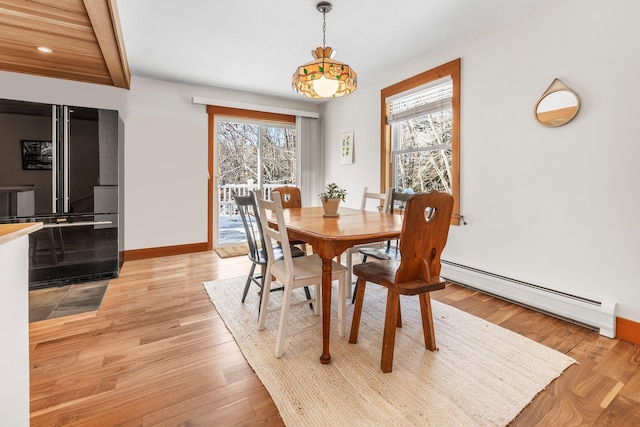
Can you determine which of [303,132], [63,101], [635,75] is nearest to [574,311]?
[635,75]

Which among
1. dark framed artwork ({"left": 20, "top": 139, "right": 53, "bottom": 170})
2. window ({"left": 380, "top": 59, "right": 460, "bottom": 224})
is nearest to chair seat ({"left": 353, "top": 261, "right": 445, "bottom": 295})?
window ({"left": 380, "top": 59, "right": 460, "bottom": 224})

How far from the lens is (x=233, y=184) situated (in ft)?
16.4

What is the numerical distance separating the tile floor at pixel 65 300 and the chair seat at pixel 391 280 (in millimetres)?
2211

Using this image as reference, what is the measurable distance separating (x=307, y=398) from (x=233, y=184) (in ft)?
13.4

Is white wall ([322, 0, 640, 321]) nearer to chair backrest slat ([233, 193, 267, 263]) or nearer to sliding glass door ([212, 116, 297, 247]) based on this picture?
chair backrest slat ([233, 193, 267, 263])

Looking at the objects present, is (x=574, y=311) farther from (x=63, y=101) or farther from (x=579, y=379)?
(x=63, y=101)

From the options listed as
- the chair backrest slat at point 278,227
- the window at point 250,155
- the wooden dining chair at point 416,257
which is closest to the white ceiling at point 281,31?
the window at point 250,155

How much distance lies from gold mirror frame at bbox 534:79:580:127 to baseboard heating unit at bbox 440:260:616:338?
1274 mm

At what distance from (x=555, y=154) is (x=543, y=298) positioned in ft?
3.63

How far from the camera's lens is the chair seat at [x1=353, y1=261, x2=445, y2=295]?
1.56m

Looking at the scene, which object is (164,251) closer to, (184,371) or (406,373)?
(184,371)

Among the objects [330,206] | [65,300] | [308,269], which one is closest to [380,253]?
[330,206]

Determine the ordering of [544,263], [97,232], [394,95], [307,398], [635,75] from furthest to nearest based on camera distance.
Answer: [394,95] < [97,232] < [544,263] < [635,75] < [307,398]

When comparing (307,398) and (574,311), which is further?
(574,311)
